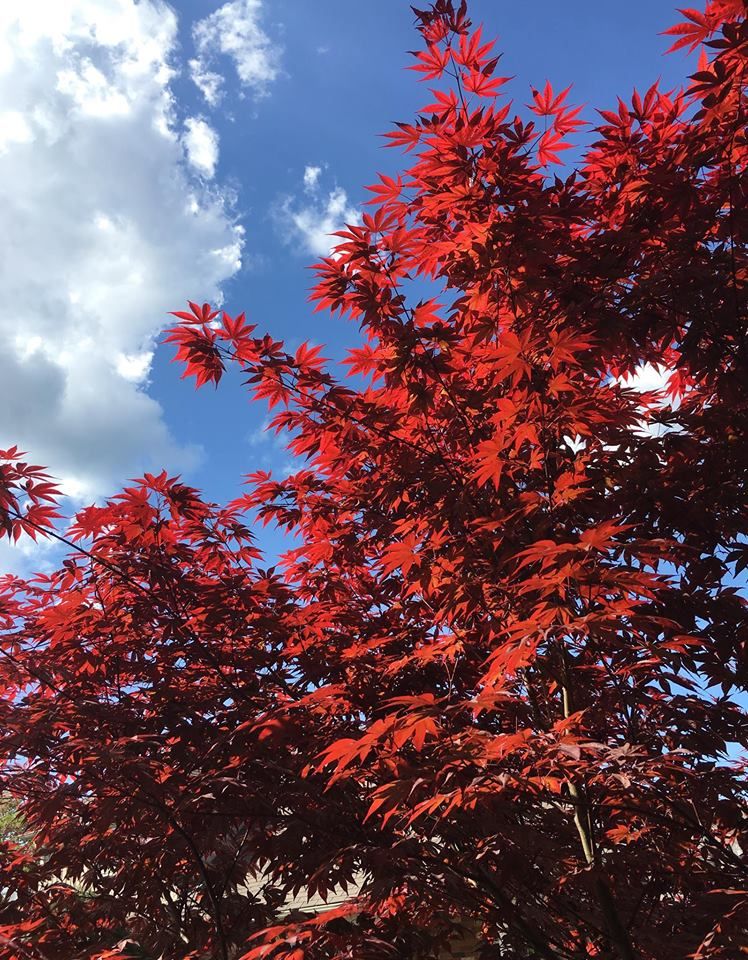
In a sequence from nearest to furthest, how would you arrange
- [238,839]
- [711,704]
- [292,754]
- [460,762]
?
[460,762] → [711,704] → [292,754] → [238,839]

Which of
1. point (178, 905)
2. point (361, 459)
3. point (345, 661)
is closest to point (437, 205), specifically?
point (361, 459)

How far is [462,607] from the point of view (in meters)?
3.11

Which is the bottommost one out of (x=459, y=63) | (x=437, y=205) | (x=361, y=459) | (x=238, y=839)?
(x=238, y=839)

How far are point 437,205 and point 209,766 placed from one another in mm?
3054

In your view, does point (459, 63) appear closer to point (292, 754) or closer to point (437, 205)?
point (437, 205)

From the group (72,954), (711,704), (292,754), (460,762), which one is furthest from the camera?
(72,954)

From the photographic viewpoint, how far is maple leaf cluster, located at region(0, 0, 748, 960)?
2924mm

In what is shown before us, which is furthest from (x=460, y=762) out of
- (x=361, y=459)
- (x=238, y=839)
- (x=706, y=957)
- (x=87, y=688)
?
(x=87, y=688)

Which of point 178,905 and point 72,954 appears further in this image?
point 178,905

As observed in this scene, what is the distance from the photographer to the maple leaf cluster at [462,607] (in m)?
2.92

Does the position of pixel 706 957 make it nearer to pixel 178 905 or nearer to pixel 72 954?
pixel 178 905

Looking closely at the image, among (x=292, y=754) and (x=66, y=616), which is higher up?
(x=66, y=616)

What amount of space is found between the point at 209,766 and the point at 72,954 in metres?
1.41

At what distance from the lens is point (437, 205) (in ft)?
10.8
